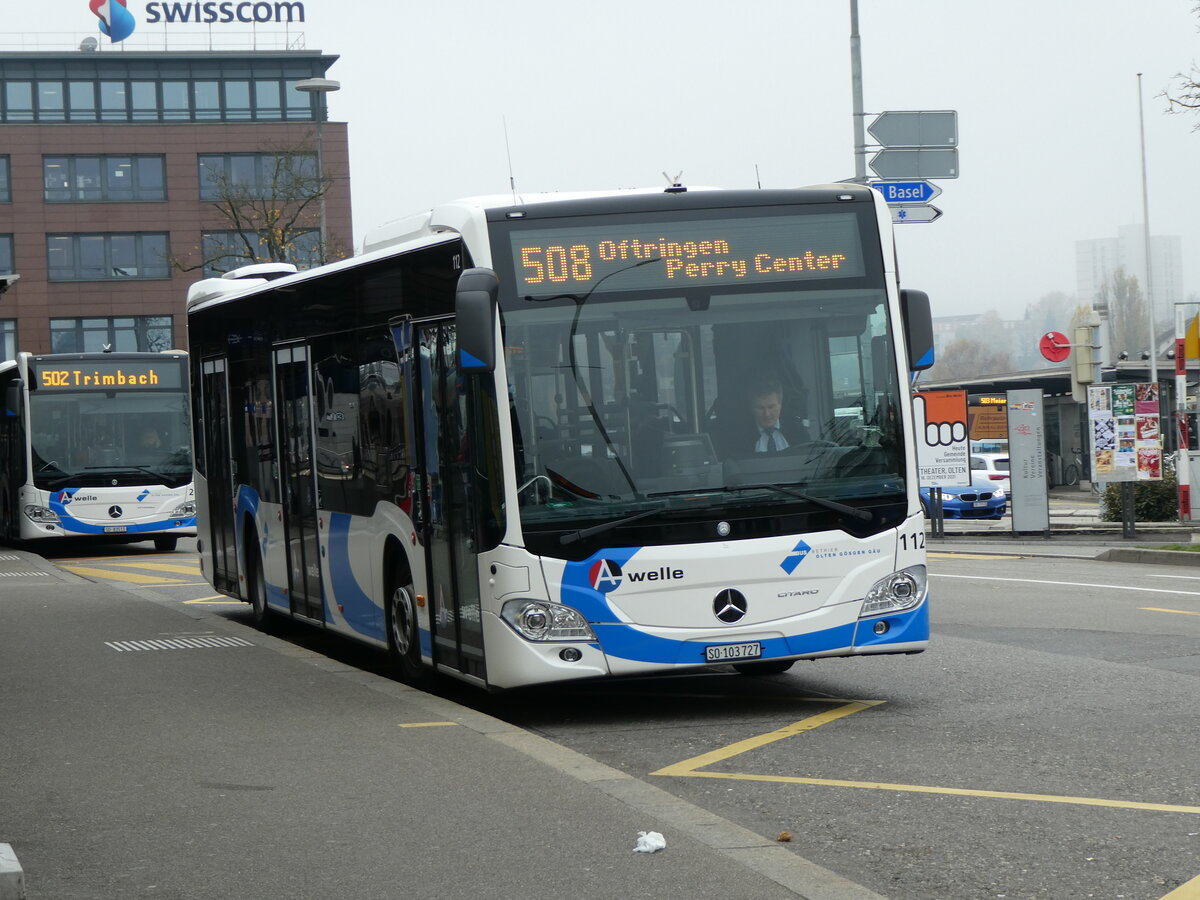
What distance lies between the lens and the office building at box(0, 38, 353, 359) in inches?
2936

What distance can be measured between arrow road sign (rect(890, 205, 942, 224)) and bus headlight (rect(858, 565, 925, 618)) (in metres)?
14.6

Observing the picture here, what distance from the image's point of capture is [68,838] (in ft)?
21.4

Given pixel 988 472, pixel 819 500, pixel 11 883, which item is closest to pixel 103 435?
pixel 988 472

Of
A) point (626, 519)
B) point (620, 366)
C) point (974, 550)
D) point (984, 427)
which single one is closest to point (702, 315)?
point (620, 366)

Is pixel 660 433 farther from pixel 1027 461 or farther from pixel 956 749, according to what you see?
pixel 1027 461

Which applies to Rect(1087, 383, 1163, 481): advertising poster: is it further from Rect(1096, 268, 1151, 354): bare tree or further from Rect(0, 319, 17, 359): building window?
Rect(1096, 268, 1151, 354): bare tree

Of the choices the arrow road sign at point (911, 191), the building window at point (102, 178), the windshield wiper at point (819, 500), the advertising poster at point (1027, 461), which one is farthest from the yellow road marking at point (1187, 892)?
the building window at point (102, 178)

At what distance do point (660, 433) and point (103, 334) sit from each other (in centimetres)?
6976

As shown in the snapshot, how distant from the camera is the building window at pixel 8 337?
2960 inches

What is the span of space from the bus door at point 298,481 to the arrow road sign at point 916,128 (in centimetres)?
1301

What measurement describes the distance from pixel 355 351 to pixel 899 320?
3.73 m

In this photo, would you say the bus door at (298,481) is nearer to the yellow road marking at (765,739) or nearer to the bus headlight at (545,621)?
the bus headlight at (545,621)

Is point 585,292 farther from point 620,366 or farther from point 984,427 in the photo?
point 984,427

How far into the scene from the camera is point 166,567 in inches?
1010
